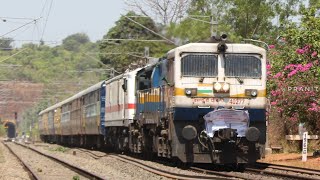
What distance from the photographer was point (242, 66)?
19000 millimetres

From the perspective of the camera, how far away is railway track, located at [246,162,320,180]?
1700cm

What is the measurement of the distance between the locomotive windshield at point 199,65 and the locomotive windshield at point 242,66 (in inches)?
13.6

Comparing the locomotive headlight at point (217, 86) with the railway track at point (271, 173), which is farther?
the locomotive headlight at point (217, 86)

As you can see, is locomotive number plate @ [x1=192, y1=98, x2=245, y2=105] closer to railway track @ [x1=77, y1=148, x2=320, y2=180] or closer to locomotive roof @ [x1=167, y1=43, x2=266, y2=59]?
locomotive roof @ [x1=167, y1=43, x2=266, y2=59]

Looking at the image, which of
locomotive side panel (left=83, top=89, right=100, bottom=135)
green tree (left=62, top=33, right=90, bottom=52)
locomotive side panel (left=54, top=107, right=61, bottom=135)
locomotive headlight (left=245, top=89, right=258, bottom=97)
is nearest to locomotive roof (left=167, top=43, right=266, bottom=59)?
locomotive headlight (left=245, top=89, right=258, bottom=97)

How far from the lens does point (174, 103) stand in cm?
1883

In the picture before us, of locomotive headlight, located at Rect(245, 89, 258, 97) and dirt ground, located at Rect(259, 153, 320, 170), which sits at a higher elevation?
locomotive headlight, located at Rect(245, 89, 258, 97)

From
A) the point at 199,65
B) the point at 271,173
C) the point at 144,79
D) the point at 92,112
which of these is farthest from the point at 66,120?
the point at 271,173

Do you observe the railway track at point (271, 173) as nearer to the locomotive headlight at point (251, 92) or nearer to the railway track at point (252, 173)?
the railway track at point (252, 173)

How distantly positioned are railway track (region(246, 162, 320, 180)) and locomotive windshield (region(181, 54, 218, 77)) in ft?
9.56

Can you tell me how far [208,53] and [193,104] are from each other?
1448 mm

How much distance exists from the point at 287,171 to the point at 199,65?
3.68m

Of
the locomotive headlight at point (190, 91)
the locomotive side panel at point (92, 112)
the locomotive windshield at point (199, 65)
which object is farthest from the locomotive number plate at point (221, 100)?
the locomotive side panel at point (92, 112)

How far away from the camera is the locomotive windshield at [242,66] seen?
62.0ft
